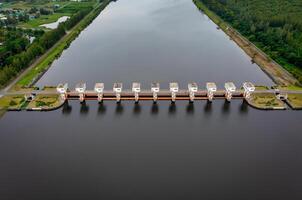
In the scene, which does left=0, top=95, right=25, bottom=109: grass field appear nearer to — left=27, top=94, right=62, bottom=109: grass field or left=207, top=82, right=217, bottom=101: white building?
left=27, top=94, right=62, bottom=109: grass field

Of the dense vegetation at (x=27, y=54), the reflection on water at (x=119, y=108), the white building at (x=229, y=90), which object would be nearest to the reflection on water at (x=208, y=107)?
the white building at (x=229, y=90)

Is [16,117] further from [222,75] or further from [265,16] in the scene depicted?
[265,16]

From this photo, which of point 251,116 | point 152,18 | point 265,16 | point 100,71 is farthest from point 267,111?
point 152,18

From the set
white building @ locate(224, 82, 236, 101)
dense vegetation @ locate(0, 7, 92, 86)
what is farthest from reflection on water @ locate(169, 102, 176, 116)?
dense vegetation @ locate(0, 7, 92, 86)

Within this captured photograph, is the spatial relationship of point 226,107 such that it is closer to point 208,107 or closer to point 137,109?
point 208,107

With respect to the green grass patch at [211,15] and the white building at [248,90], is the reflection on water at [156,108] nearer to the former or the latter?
the white building at [248,90]

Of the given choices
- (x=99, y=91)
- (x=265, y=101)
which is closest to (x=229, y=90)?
(x=265, y=101)
